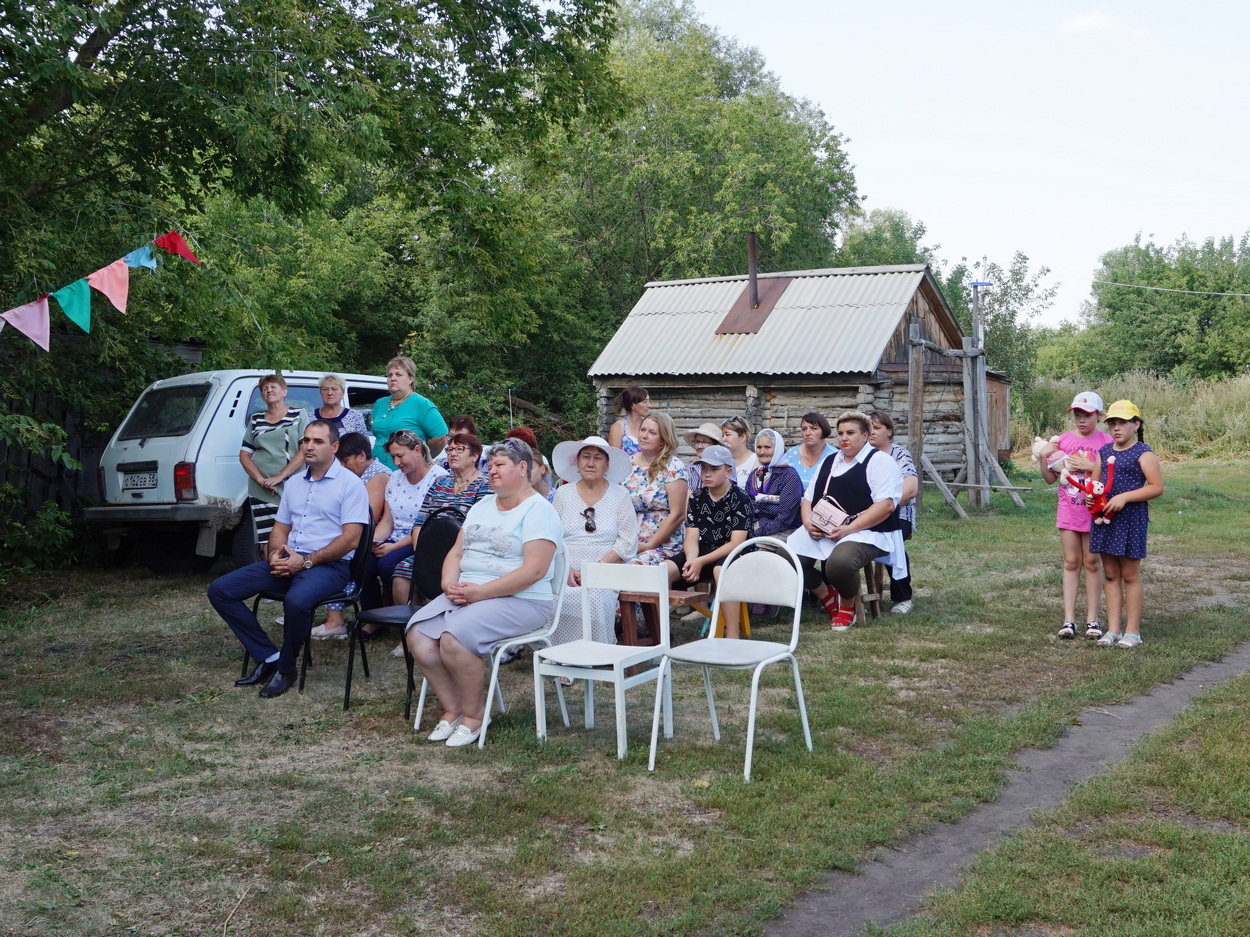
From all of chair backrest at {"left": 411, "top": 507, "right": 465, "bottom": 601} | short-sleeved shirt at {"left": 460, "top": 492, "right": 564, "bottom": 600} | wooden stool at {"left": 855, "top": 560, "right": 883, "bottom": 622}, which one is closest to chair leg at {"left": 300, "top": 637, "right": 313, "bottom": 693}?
chair backrest at {"left": 411, "top": 507, "right": 465, "bottom": 601}

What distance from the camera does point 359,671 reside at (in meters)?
6.60

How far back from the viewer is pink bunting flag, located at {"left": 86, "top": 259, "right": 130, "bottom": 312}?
7.77 metres

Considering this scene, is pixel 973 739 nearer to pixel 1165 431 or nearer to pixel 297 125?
pixel 297 125

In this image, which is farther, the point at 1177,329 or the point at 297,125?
the point at 1177,329

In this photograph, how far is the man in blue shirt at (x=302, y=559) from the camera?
6.02m

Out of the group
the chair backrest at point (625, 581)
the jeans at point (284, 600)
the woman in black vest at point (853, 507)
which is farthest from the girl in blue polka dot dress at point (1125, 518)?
the jeans at point (284, 600)

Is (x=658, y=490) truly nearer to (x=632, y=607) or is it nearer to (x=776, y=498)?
(x=632, y=607)

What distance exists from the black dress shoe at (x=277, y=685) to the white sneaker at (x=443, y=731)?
49.7 inches

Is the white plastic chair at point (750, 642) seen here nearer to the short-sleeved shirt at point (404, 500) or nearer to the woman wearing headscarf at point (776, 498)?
the short-sleeved shirt at point (404, 500)

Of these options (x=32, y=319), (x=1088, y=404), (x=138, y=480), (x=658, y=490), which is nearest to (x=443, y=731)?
(x=658, y=490)

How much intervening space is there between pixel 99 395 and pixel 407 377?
3969 mm

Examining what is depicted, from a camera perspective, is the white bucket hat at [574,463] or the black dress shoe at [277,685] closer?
the black dress shoe at [277,685]

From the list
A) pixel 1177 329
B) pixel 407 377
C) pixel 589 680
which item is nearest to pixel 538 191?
pixel 407 377

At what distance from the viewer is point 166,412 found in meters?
9.44
